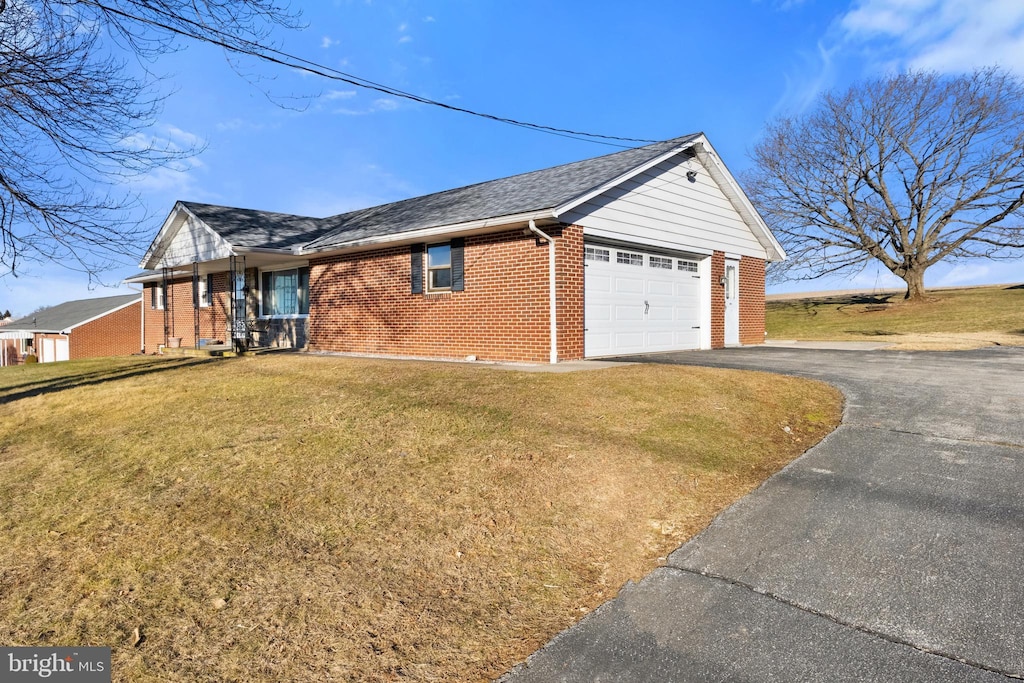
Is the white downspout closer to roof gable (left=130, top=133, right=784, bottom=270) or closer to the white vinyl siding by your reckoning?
roof gable (left=130, top=133, right=784, bottom=270)

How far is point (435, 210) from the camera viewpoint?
13977 mm

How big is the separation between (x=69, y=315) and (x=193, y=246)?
1183 inches

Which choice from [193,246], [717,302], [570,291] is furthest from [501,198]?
[193,246]

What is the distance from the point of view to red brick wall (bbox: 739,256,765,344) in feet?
54.0

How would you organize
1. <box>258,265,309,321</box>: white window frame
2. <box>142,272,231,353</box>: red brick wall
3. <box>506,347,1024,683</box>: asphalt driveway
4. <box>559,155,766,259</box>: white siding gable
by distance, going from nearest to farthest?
<box>506,347,1024,683</box>: asphalt driveway
<box>559,155,766,259</box>: white siding gable
<box>258,265,309,321</box>: white window frame
<box>142,272,231,353</box>: red brick wall

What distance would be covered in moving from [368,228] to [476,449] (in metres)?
10.8

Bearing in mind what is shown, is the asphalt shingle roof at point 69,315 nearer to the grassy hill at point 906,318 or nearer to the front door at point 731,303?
the front door at point 731,303

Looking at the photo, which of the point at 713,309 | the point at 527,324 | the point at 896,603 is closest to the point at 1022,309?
the point at 713,309

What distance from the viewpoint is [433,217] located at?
1298cm

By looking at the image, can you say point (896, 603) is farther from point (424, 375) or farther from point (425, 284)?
point (425, 284)

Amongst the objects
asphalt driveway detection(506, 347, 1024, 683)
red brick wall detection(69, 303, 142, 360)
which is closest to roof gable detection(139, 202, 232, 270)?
asphalt driveway detection(506, 347, 1024, 683)

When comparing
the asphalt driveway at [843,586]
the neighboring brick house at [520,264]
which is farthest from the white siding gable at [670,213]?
the asphalt driveway at [843,586]

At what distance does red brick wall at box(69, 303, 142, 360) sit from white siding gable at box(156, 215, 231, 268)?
20857 millimetres

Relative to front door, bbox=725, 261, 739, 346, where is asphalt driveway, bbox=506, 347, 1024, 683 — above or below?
below
